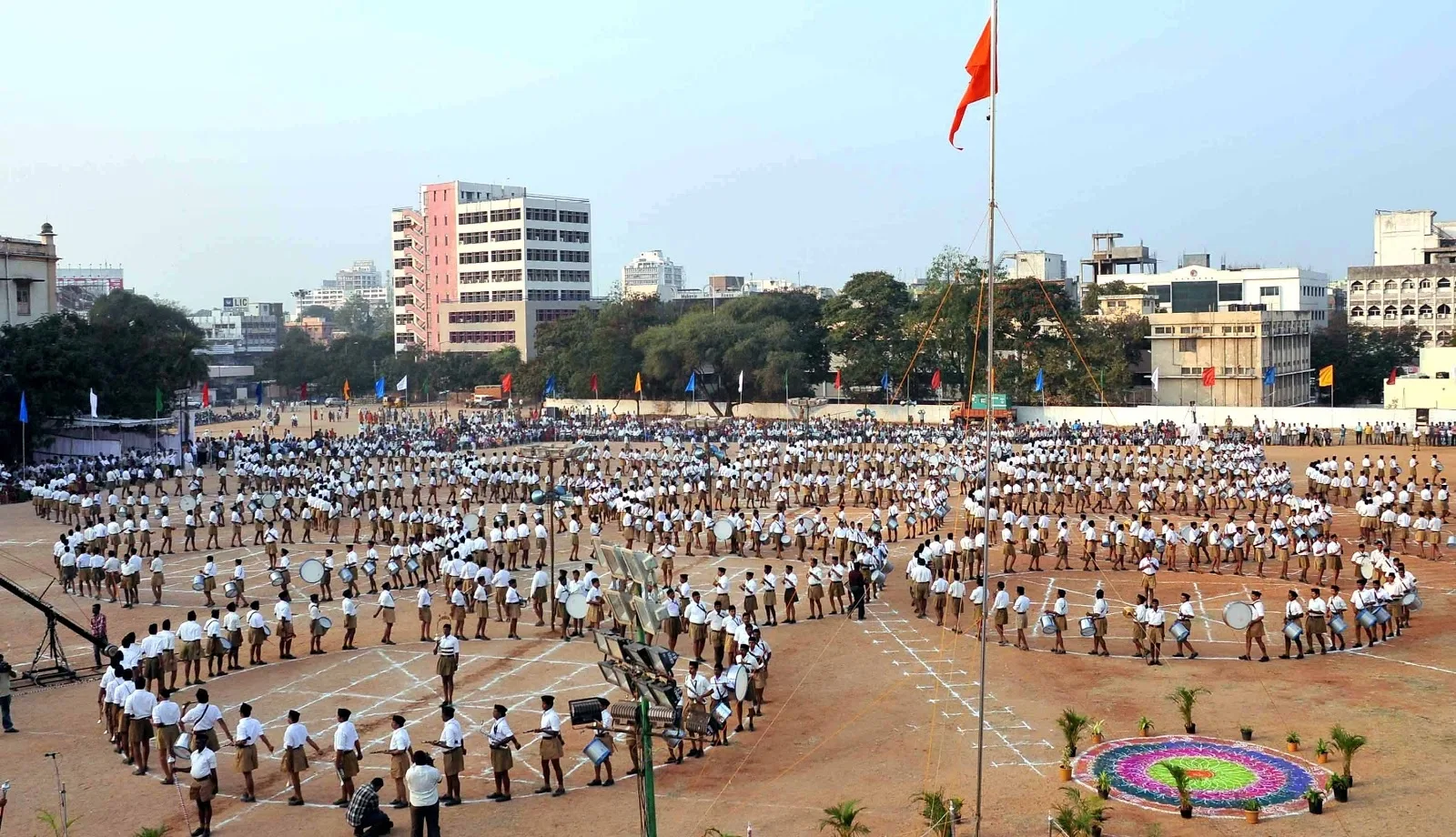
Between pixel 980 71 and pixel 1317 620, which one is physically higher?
pixel 980 71

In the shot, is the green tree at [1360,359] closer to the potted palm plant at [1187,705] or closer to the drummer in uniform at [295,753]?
the potted palm plant at [1187,705]

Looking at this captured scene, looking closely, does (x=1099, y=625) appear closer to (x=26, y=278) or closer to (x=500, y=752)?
(x=500, y=752)

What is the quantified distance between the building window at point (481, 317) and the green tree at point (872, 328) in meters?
38.6

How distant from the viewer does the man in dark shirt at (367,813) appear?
12.1m

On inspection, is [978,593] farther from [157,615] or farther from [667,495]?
[157,615]

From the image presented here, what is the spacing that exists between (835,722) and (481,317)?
3509 inches

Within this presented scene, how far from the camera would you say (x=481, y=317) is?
102 meters

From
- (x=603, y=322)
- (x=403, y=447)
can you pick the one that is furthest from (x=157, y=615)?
(x=603, y=322)

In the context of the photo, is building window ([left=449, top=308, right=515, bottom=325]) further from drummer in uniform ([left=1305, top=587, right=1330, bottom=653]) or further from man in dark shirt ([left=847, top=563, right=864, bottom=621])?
drummer in uniform ([left=1305, top=587, right=1330, bottom=653])

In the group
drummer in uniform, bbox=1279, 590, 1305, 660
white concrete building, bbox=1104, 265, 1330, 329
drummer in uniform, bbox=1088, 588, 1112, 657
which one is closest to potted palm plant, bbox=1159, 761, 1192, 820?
drummer in uniform, bbox=1088, 588, 1112, 657

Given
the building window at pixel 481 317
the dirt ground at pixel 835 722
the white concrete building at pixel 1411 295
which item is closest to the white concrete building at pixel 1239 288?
the white concrete building at pixel 1411 295

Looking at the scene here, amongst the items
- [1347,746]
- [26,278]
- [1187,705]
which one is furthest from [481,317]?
[1347,746]

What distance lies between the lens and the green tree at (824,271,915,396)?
66312 millimetres

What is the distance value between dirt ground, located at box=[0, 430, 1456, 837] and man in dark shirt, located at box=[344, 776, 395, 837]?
0.68 meters
